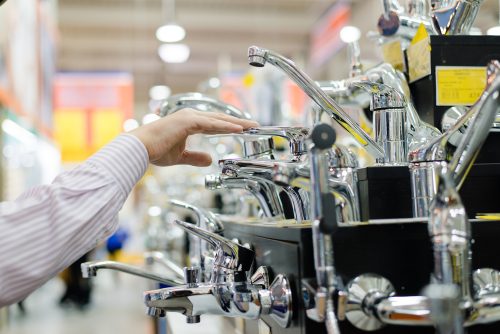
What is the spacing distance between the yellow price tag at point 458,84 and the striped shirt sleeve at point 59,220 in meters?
0.56

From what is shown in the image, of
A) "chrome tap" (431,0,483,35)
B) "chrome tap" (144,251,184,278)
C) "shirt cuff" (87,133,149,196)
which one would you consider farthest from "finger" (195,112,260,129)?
"chrome tap" (144,251,184,278)

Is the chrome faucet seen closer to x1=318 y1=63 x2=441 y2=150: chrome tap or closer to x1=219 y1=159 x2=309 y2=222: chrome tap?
x1=219 y1=159 x2=309 y2=222: chrome tap

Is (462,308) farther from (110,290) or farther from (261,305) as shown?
(110,290)

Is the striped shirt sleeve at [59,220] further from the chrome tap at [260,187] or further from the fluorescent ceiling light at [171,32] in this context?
the fluorescent ceiling light at [171,32]

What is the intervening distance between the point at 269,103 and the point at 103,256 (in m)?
6.06

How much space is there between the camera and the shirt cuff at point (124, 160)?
2.60 ft

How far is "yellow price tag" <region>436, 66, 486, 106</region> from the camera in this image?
105cm

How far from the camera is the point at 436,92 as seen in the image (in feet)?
3.48

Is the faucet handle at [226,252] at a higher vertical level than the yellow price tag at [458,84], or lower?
lower

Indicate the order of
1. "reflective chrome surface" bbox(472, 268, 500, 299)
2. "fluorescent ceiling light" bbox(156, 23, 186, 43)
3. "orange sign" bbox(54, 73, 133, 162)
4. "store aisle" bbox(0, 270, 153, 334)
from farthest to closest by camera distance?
"orange sign" bbox(54, 73, 133, 162), "fluorescent ceiling light" bbox(156, 23, 186, 43), "store aisle" bbox(0, 270, 153, 334), "reflective chrome surface" bbox(472, 268, 500, 299)

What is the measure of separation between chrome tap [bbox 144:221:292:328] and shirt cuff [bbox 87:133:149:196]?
174 mm

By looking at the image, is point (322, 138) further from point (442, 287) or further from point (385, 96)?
point (385, 96)

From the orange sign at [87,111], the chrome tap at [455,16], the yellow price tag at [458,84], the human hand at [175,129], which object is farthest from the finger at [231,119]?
the orange sign at [87,111]

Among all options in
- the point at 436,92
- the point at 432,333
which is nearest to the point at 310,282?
the point at 432,333
